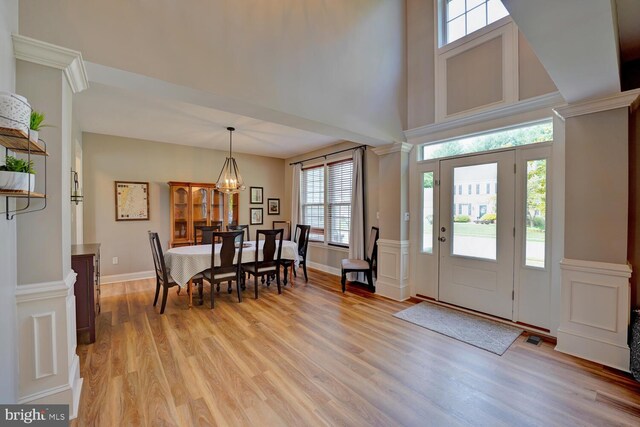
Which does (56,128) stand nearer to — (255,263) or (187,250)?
(187,250)

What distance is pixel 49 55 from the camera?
1647 mm

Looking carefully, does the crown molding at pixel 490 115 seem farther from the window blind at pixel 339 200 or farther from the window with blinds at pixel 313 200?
the window with blinds at pixel 313 200

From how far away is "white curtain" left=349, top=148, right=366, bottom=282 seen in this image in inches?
191

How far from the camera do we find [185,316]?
3365 mm

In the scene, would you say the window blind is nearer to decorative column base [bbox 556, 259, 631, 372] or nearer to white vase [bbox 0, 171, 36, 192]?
decorative column base [bbox 556, 259, 631, 372]

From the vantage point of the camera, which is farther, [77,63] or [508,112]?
[508,112]

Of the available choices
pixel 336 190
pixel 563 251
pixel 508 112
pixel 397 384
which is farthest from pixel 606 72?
pixel 336 190

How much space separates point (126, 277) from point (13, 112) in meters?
4.62

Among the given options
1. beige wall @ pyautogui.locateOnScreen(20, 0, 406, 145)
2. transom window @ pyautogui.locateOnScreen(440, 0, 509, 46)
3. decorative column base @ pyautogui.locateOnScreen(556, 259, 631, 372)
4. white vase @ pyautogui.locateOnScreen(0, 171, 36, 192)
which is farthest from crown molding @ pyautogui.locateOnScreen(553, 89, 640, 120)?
white vase @ pyautogui.locateOnScreen(0, 171, 36, 192)

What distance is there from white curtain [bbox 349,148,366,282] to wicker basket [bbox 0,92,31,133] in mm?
4161

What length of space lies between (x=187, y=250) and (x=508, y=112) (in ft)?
14.7

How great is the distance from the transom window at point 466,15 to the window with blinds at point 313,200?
3144mm

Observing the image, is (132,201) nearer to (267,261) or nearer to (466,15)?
(267,261)

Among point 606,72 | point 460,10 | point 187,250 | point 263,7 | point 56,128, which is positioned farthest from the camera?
point 187,250
